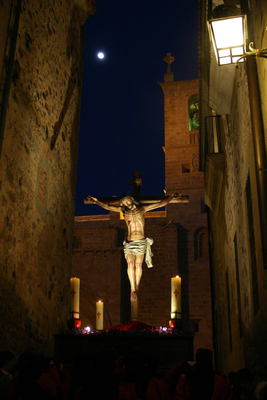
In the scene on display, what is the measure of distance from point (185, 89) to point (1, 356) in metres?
24.0

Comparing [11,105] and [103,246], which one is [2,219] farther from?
[103,246]

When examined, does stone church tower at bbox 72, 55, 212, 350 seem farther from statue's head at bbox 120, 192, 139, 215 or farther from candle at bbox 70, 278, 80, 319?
candle at bbox 70, 278, 80, 319

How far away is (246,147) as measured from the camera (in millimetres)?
5676

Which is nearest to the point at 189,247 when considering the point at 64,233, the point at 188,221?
the point at 188,221

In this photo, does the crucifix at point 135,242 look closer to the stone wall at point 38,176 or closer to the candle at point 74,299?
the stone wall at point 38,176

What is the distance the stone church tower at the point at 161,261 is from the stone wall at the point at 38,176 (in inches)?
514

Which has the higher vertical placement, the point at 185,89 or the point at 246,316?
the point at 185,89

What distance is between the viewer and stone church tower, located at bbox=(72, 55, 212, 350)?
2122 cm

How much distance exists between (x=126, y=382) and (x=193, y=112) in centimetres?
2428

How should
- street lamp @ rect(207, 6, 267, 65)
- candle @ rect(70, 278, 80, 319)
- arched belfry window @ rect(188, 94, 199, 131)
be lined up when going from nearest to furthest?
street lamp @ rect(207, 6, 267, 65) → candle @ rect(70, 278, 80, 319) → arched belfry window @ rect(188, 94, 199, 131)

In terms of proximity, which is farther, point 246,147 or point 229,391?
point 246,147

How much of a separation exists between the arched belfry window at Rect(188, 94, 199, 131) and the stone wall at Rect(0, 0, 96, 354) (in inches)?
666

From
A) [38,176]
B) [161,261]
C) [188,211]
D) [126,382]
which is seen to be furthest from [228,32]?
[188,211]

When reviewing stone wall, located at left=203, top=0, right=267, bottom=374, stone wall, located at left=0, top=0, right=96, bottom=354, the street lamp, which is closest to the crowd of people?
stone wall, located at left=203, top=0, right=267, bottom=374
